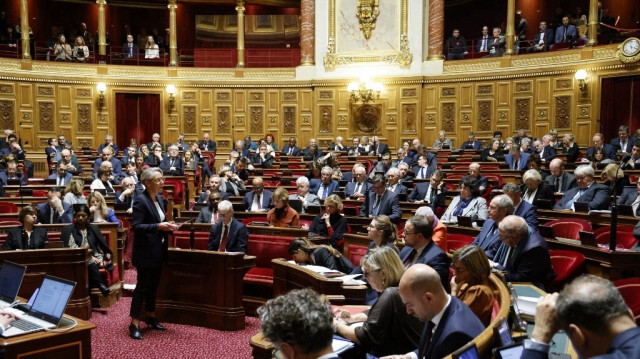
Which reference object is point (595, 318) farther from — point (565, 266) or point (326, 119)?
point (326, 119)

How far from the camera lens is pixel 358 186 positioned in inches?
357

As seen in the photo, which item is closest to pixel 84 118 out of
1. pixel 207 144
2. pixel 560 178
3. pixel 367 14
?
pixel 207 144

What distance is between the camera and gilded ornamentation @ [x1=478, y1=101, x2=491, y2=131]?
47.2 feet

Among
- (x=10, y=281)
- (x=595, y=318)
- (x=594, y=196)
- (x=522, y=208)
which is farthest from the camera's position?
(x=594, y=196)

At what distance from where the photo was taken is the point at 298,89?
1605cm

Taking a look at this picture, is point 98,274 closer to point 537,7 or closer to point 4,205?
point 4,205

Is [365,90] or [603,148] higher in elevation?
[365,90]

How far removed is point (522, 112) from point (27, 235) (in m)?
11.7

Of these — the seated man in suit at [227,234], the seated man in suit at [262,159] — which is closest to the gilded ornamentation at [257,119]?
the seated man in suit at [262,159]

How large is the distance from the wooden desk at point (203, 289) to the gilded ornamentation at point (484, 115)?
10.5m

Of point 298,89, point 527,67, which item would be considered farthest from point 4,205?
point 527,67

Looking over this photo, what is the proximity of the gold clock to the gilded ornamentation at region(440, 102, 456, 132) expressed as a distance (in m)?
4.13

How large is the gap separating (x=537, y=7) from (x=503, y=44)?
8.02ft

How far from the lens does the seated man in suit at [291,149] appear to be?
48.4ft
